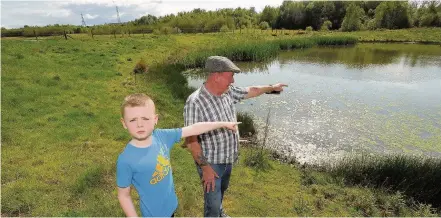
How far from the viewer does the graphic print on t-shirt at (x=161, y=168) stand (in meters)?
2.11

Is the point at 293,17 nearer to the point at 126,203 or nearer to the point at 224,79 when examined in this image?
the point at 224,79

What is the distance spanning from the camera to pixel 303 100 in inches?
548

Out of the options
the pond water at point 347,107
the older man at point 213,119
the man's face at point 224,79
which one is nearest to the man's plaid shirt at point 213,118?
the older man at point 213,119

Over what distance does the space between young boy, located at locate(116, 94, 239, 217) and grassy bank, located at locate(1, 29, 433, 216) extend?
235 centimetres

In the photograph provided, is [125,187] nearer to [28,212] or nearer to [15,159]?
[28,212]

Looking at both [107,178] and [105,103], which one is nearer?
[107,178]

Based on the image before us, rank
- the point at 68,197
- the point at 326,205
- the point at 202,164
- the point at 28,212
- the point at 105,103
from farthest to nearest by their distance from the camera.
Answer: the point at 105,103 < the point at 326,205 < the point at 68,197 < the point at 28,212 < the point at 202,164

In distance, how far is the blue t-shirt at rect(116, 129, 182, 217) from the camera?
6.30ft

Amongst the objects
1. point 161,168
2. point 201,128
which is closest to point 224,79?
point 201,128

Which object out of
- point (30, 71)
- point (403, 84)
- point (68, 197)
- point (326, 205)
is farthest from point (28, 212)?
point (403, 84)

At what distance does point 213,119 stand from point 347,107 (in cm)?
1158

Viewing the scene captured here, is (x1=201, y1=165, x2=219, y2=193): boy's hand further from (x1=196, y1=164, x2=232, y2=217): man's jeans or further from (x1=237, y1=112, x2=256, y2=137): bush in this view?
(x1=237, y1=112, x2=256, y2=137): bush

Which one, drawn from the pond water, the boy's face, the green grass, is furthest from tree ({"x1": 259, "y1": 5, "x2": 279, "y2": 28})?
the boy's face

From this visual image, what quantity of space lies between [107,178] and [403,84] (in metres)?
18.1
